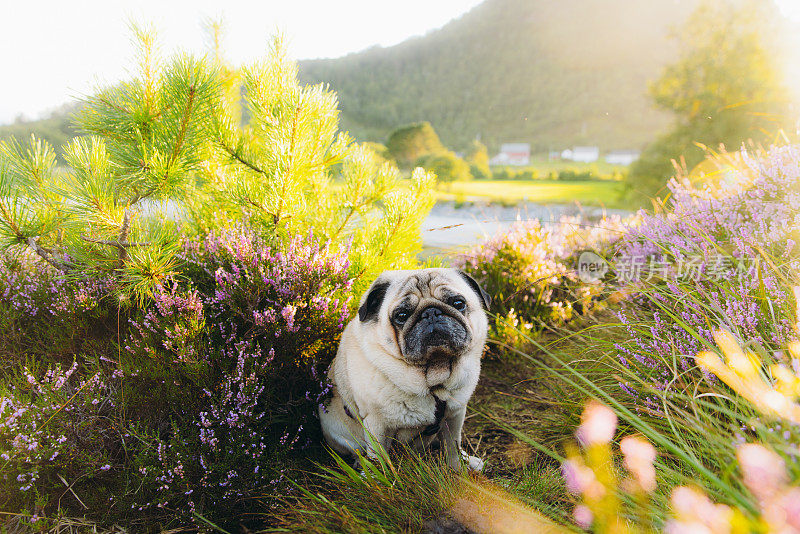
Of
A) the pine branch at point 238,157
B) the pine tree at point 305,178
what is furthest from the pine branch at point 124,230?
the pine branch at point 238,157

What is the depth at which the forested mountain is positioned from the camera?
35.1 metres

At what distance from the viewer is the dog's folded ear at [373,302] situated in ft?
6.68

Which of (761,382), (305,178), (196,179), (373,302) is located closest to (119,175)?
(196,179)

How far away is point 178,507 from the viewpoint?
1836mm

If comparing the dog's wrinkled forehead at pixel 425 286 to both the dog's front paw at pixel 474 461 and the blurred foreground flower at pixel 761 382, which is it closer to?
the dog's front paw at pixel 474 461

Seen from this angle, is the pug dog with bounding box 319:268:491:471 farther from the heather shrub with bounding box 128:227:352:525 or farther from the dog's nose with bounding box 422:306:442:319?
the heather shrub with bounding box 128:227:352:525

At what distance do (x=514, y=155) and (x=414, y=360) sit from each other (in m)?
33.5

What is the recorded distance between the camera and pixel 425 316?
6.15ft

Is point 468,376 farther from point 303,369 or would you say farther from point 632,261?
point 632,261

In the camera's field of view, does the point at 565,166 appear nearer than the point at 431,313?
No

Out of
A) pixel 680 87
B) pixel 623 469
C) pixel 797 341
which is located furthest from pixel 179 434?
pixel 680 87

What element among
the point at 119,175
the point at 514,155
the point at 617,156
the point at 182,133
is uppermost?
the point at 182,133

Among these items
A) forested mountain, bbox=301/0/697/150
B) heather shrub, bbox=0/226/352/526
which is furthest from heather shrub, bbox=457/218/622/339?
forested mountain, bbox=301/0/697/150

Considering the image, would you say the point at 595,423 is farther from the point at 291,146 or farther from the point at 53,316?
the point at 53,316
